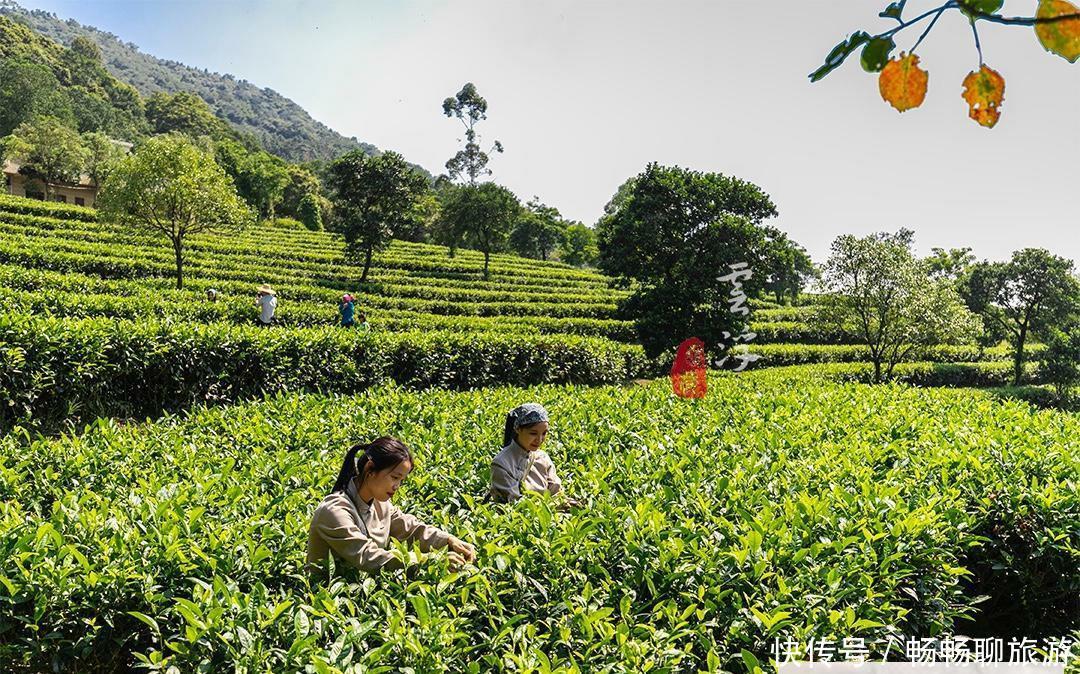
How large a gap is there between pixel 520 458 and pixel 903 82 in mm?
3155

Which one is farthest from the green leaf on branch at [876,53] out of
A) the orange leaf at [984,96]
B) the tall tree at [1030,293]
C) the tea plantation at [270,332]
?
the tall tree at [1030,293]

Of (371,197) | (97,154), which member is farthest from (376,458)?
(97,154)

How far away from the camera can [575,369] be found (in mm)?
14891

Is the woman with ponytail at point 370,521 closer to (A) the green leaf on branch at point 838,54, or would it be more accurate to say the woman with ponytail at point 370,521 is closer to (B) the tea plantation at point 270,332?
(A) the green leaf on branch at point 838,54

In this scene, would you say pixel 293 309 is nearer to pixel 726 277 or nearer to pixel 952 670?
pixel 726 277

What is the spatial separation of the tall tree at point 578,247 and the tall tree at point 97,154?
3458cm

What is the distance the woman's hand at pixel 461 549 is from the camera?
8.98 feet

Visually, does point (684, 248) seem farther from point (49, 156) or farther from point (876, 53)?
point (49, 156)

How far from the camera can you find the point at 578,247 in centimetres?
6406

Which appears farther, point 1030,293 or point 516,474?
point 1030,293

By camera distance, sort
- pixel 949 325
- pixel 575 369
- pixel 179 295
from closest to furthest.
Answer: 1. pixel 575 369
2. pixel 179 295
3. pixel 949 325

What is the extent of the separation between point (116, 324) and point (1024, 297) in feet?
108

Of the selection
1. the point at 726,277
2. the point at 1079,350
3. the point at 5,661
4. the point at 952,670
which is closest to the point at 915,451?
the point at 952,670

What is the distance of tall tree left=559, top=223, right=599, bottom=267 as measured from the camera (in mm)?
57459
